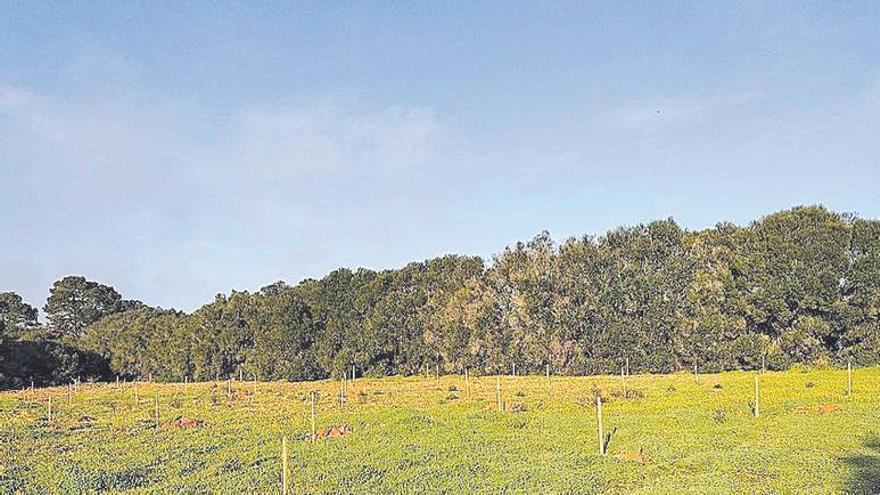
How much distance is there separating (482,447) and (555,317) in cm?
4189

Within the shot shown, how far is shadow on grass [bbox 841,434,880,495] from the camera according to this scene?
15023mm

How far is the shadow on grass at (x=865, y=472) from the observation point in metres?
15.0

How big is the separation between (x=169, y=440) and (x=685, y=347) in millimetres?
42141

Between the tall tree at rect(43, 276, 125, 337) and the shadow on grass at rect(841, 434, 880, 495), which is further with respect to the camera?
the tall tree at rect(43, 276, 125, 337)

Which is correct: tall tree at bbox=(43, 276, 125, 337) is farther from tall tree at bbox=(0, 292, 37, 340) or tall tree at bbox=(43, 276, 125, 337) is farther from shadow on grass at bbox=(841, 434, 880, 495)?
shadow on grass at bbox=(841, 434, 880, 495)

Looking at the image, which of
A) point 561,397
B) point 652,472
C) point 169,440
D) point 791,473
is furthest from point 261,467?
point 561,397

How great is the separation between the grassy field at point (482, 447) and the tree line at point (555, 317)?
16.5 m

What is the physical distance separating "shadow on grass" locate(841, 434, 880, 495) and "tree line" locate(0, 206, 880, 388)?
118 feet

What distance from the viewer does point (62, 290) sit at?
355 ft

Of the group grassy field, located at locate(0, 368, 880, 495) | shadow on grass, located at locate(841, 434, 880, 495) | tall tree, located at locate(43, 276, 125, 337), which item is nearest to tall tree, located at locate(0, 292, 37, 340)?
tall tree, located at locate(43, 276, 125, 337)

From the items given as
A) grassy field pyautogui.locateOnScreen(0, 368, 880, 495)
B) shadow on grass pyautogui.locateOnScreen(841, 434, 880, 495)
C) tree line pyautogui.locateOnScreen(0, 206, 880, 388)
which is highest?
tree line pyautogui.locateOnScreen(0, 206, 880, 388)

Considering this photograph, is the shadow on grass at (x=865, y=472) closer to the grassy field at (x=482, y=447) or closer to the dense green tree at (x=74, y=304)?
the grassy field at (x=482, y=447)

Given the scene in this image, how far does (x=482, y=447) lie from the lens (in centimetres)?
2162

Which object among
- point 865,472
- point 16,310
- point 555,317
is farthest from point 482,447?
point 16,310
